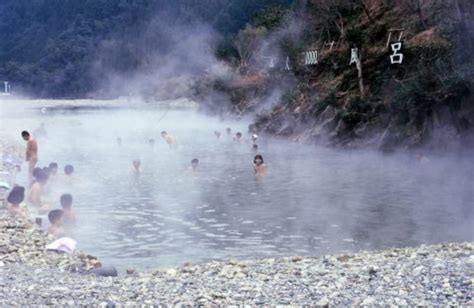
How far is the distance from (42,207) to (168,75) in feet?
252

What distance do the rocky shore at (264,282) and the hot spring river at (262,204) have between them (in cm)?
152

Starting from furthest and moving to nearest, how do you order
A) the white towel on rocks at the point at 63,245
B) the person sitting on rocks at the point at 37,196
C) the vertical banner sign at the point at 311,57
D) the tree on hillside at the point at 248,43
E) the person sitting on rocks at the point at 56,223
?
the tree on hillside at the point at 248,43 → the vertical banner sign at the point at 311,57 → the person sitting on rocks at the point at 37,196 → the person sitting on rocks at the point at 56,223 → the white towel on rocks at the point at 63,245

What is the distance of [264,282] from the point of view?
249 inches

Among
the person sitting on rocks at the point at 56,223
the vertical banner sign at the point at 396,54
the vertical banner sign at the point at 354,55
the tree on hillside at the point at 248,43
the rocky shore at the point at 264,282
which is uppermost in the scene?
the tree on hillside at the point at 248,43

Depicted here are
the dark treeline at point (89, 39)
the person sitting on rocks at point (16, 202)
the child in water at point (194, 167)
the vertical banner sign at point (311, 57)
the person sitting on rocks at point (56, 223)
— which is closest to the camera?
the person sitting on rocks at point (56, 223)

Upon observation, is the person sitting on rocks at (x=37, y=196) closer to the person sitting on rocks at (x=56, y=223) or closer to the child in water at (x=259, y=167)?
the person sitting on rocks at (x=56, y=223)

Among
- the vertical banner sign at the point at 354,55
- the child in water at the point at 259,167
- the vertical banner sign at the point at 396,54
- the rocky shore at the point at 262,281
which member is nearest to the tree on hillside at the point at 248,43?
the vertical banner sign at the point at 354,55

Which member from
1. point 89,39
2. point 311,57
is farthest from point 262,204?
point 89,39

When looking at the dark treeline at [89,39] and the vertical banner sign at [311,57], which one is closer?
the vertical banner sign at [311,57]

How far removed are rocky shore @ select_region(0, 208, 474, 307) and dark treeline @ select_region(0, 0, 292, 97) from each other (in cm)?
7802

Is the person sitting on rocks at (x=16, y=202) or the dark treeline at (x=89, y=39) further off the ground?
the dark treeline at (x=89, y=39)

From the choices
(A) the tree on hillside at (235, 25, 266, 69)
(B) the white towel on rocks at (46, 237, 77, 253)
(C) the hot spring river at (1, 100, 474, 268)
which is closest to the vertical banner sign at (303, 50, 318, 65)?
(C) the hot spring river at (1, 100, 474, 268)

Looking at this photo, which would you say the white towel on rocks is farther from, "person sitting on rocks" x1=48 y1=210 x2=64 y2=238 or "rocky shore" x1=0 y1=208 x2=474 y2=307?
"person sitting on rocks" x1=48 y1=210 x2=64 y2=238

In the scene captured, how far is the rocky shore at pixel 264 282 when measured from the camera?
5.57 metres
